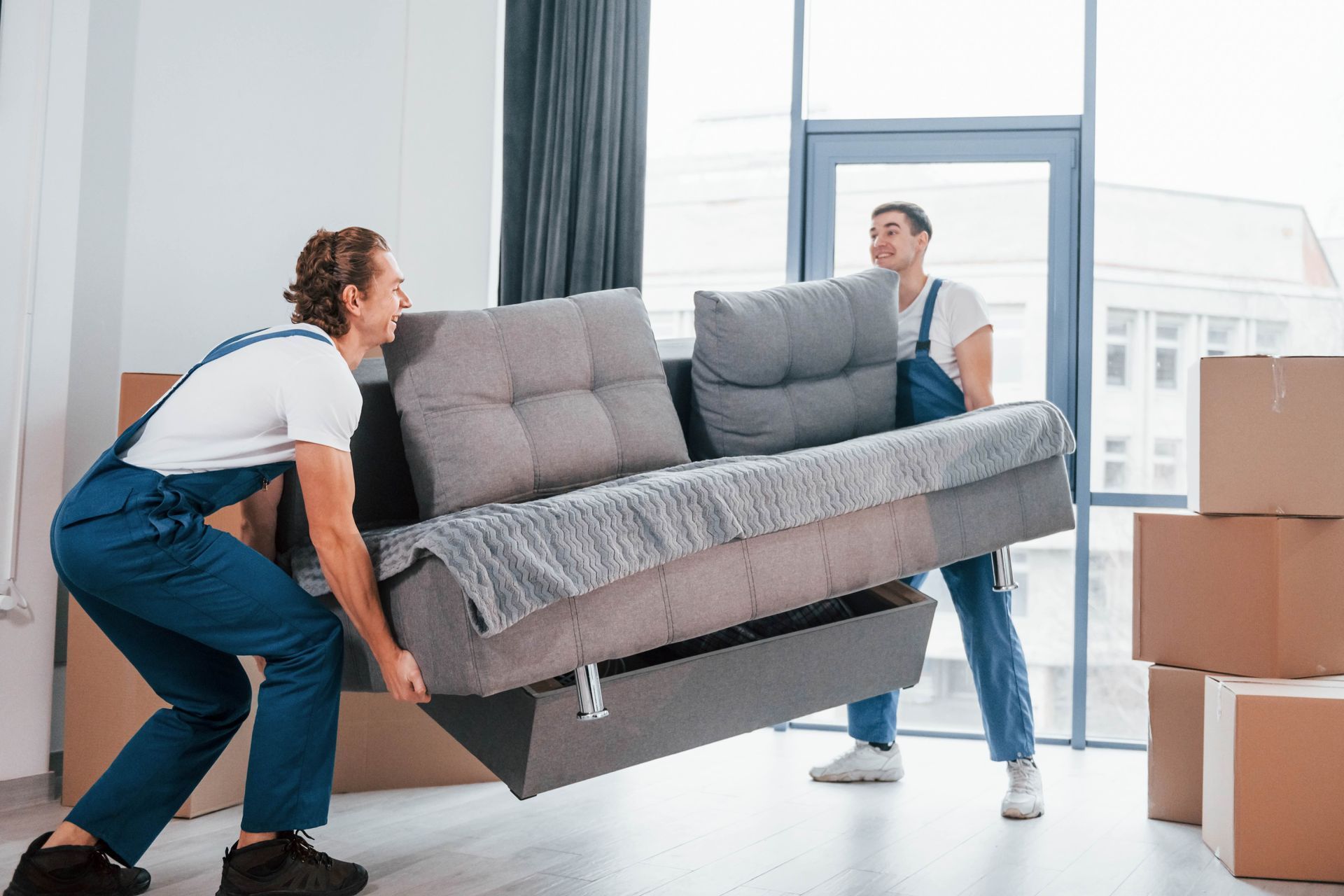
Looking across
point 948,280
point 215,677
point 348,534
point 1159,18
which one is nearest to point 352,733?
point 215,677

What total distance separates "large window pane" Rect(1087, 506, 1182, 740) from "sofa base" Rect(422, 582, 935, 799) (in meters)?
1.44

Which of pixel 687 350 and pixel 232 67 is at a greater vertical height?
pixel 232 67

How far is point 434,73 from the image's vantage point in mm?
3506

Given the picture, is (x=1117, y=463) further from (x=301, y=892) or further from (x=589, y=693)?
(x=301, y=892)

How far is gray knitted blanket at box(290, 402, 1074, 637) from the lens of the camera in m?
1.62

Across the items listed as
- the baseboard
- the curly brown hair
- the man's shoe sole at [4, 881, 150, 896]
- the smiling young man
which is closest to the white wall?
the baseboard

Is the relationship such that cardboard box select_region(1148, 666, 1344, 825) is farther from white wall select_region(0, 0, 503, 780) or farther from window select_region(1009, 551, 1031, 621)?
white wall select_region(0, 0, 503, 780)

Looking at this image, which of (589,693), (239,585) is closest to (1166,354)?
(589,693)

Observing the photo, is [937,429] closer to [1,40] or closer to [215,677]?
[215,677]

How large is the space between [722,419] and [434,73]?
1.74 meters

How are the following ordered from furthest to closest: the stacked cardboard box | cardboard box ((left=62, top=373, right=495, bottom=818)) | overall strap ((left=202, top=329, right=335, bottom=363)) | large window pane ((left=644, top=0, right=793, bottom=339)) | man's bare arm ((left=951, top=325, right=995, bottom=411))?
large window pane ((left=644, top=0, right=793, bottom=339)), man's bare arm ((left=951, top=325, right=995, bottom=411)), cardboard box ((left=62, top=373, right=495, bottom=818)), the stacked cardboard box, overall strap ((left=202, top=329, right=335, bottom=363))

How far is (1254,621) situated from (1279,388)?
0.51 metres

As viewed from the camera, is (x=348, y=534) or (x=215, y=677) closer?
(x=348, y=534)

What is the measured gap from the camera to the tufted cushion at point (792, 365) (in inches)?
96.4
